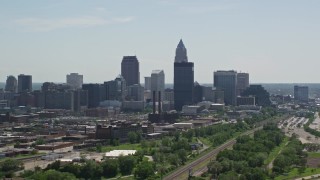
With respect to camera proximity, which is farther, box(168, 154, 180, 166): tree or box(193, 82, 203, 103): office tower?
box(193, 82, 203, 103): office tower

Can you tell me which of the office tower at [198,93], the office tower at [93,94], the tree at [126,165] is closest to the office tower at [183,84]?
the office tower at [198,93]

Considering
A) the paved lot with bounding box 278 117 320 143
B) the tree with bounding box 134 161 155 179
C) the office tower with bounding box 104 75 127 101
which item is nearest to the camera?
the tree with bounding box 134 161 155 179

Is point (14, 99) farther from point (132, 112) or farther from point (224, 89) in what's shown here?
point (224, 89)

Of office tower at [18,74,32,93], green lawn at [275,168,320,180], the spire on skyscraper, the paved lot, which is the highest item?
the spire on skyscraper

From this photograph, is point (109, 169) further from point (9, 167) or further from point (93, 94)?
point (93, 94)

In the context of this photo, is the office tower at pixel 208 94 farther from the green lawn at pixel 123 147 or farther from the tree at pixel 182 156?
the tree at pixel 182 156

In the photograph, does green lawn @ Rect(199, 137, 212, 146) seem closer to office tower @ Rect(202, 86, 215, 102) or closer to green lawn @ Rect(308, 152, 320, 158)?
green lawn @ Rect(308, 152, 320, 158)

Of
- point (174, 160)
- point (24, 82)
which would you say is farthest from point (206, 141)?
point (24, 82)

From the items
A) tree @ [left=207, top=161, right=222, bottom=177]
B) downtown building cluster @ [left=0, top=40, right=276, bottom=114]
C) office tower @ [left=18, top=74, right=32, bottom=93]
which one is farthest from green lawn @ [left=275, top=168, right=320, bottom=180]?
office tower @ [left=18, top=74, right=32, bottom=93]
